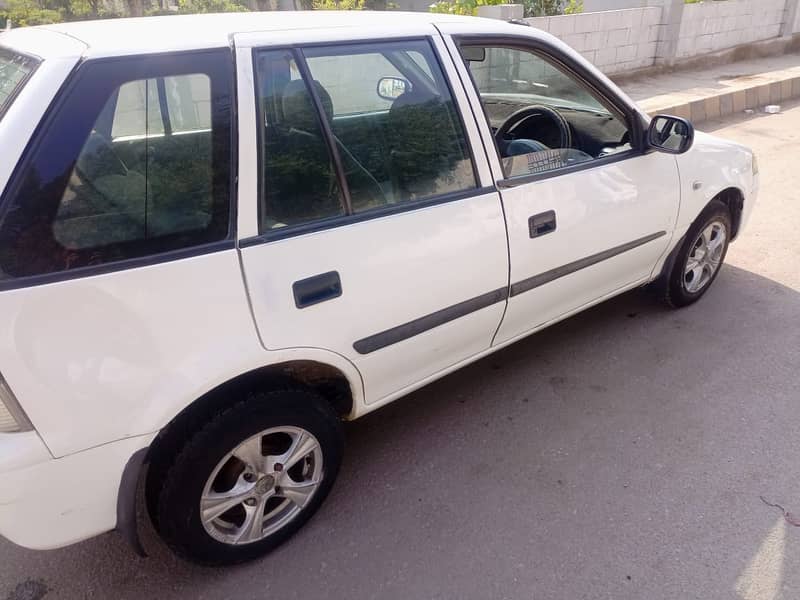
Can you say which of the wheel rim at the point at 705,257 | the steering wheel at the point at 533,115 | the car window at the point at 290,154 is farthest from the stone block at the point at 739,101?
the car window at the point at 290,154

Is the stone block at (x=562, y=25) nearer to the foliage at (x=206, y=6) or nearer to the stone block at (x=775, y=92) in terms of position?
the stone block at (x=775, y=92)

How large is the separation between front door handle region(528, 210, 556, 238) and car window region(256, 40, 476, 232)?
1.11 feet

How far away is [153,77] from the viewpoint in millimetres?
1692

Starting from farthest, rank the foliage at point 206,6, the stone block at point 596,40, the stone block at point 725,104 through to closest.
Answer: the foliage at point 206,6 → the stone block at point 596,40 → the stone block at point 725,104

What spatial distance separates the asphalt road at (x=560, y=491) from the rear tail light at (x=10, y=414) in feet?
2.71

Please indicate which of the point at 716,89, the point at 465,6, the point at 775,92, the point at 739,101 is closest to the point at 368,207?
the point at 465,6

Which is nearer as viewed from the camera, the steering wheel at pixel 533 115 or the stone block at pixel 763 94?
the steering wheel at pixel 533 115

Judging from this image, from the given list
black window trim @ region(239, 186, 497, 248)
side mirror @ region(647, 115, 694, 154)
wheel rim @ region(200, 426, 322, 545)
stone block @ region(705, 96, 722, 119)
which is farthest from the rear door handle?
stone block @ region(705, 96, 722, 119)

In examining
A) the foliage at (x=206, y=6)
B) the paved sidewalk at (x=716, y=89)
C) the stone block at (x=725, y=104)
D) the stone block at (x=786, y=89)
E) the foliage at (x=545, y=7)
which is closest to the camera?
the paved sidewalk at (x=716, y=89)

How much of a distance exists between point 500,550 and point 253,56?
Result: 1.83 metres

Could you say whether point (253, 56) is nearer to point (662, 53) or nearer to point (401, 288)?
point (401, 288)

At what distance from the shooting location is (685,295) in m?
3.56

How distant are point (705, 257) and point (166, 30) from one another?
307 cm

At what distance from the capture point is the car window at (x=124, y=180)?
1517 mm
